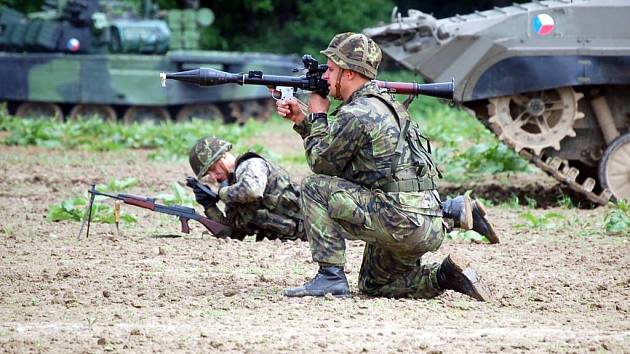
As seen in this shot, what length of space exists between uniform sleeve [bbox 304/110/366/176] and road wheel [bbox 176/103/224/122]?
1721cm

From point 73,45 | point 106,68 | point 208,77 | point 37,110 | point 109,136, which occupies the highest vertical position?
point 208,77

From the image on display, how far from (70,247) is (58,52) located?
51.3 ft

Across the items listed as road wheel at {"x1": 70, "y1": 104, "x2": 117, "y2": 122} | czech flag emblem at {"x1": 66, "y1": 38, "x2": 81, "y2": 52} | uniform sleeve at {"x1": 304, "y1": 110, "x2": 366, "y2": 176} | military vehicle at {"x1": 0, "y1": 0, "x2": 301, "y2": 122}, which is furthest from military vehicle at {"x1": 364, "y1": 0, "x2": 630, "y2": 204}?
czech flag emblem at {"x1": 66, "y1": 38, "x2": 81, "y2": 52}

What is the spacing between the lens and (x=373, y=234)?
684 centimetres

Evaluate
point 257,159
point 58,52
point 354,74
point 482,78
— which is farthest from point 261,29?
point 354,74

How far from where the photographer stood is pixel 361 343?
5.95m

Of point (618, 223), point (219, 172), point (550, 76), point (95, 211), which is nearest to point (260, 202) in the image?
point (219, 172)

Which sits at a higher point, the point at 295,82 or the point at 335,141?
the point at 295,82

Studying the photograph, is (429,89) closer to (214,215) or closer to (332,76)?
(332,76)

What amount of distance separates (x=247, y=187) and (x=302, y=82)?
212 cm

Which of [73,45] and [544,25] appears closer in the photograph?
[544,25]

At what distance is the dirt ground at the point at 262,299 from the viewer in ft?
19.6

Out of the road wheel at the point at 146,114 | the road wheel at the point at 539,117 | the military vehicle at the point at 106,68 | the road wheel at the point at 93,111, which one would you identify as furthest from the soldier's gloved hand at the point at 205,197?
the road wheel at the point at 93,111

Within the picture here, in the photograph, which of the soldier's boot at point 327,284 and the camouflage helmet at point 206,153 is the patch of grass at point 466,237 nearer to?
the camouflage helmet at point 206,153
